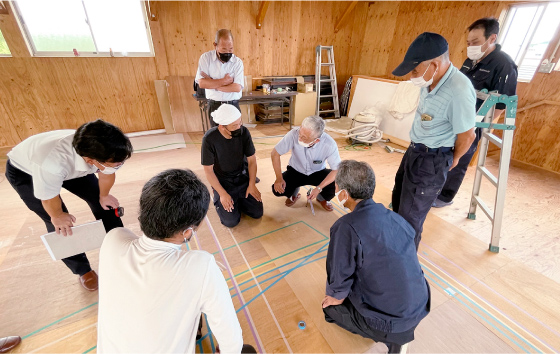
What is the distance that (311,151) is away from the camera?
7.75ft

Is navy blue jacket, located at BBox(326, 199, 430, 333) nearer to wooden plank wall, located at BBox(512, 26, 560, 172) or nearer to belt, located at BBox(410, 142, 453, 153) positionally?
belt, located at BBox(410, 142, 453, 153)

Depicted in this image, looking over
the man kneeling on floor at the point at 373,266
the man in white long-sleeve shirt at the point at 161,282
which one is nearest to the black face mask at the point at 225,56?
the man kneeling on floor at the point at 373,266

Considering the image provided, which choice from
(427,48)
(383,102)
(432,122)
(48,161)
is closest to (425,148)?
(432,122)

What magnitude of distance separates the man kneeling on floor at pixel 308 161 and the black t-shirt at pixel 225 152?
296 millimetres

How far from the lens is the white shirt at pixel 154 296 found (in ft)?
2.50

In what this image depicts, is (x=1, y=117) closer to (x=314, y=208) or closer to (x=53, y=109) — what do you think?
(x=53, y=109)

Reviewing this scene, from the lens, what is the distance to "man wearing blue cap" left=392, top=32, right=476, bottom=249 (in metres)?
1.48

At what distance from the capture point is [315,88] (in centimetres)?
580

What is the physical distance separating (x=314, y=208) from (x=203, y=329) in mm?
1532

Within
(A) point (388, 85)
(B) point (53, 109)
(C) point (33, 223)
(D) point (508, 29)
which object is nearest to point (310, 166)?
(C) point (33, 223)

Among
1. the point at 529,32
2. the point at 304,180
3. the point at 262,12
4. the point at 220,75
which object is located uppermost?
the point at 262,12

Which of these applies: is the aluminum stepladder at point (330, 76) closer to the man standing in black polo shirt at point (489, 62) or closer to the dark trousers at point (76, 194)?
the man standing in black polo shirt at point (489, 62)

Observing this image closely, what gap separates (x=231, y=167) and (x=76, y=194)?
1132 millimetres

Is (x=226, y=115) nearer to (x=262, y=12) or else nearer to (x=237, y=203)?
(x=237, y=203)
